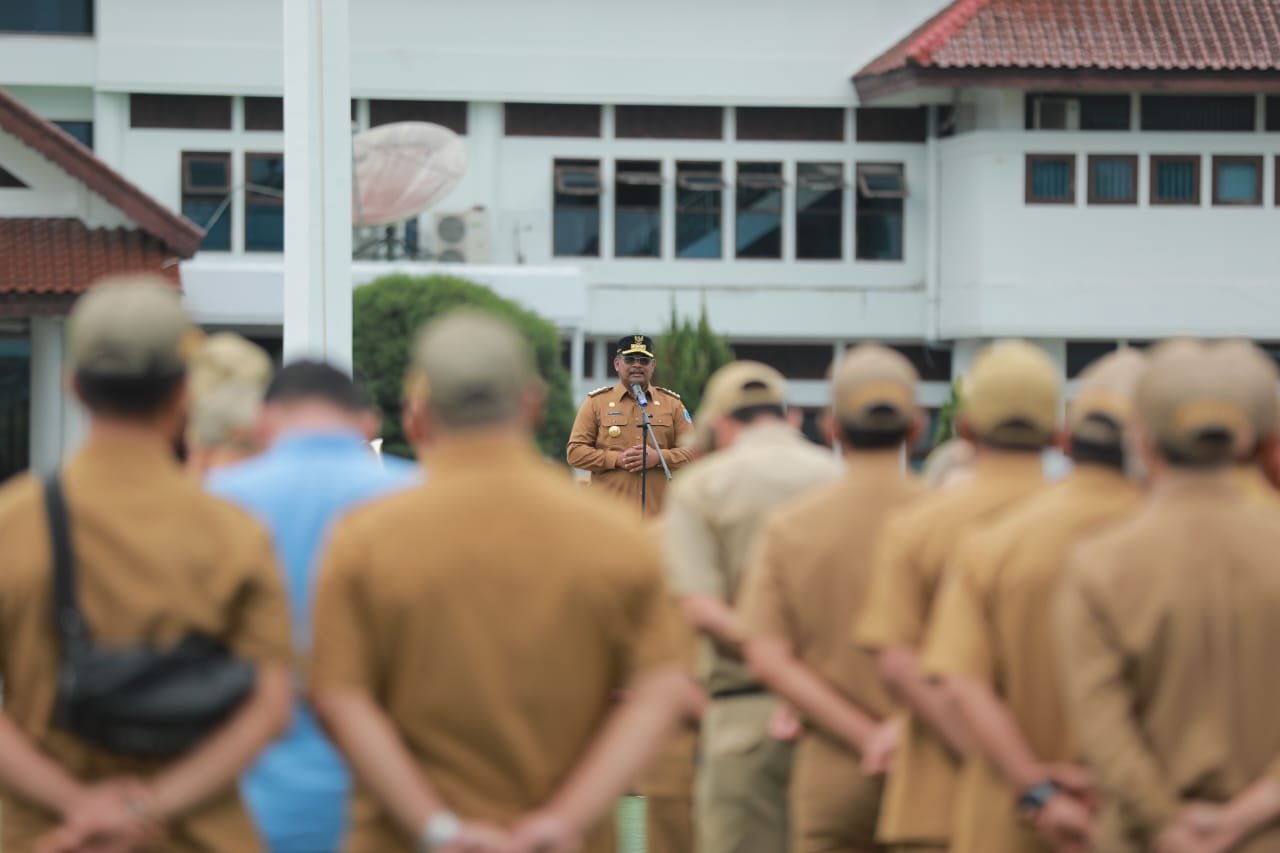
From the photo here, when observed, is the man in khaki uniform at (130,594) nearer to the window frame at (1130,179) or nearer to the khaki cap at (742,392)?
the khaki cap at (742,392)

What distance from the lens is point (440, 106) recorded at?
107ft

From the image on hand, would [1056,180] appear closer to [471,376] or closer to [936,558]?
[936,558]

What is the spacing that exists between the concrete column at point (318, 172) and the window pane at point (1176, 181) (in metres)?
21.1

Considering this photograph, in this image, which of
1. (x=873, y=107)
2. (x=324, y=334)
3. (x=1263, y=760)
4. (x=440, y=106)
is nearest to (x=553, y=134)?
(x=440, y=106)

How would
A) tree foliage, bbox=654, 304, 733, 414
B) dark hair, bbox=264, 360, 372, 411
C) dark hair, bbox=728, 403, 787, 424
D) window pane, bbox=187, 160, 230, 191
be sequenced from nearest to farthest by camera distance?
dark hair, bbox=264, 360, 372, 411, dark hair, bbox=728, 403, 787, 424, tree foliage, bbox=654, 304, 733, 414, window pane, bbox=187, 160, 230, 191

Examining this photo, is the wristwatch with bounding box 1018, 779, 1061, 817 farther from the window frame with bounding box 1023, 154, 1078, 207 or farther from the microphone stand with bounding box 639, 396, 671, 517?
the window frame with bounding box 1023, 154, 1078, 207

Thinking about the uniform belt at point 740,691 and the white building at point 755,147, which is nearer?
the uniform belt at point 740,691

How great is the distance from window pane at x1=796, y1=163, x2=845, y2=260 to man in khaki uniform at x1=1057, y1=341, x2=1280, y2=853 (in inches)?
1156

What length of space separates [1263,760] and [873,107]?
29779 mm

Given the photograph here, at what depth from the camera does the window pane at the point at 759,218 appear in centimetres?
3316

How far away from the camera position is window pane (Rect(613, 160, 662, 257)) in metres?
32.8

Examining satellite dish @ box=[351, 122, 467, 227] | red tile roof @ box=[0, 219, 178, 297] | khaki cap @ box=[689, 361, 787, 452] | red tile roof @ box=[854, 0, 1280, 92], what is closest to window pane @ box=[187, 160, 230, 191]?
satellite dish @ box=[351, 122, 467, 227]

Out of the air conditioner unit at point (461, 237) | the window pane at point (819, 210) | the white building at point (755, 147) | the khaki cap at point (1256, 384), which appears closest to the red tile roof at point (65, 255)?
the air conditioner unit at point (461, 237)

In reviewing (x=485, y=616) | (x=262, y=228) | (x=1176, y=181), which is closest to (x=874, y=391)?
(x=485, y=616)
